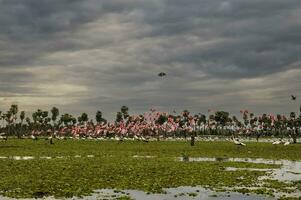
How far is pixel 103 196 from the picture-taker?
27.1 m

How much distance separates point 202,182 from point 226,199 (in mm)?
7526

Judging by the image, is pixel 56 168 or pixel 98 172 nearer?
pixel 98 172

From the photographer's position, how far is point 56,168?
4366cm

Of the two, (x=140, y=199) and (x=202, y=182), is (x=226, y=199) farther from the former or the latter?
(x=202, y=182)

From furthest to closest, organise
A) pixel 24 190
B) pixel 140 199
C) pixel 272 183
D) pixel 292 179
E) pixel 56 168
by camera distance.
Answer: pixel 56 168
pixel 292 179
pixel 272 183
pixel 24 190
pixel 140 199

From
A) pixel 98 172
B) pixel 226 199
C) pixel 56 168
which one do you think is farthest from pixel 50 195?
pixel 56 168

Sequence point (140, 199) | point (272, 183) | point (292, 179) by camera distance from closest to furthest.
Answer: point (140, 199) < point (272, 183) < point (292, 179)

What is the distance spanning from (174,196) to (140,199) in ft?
7.40

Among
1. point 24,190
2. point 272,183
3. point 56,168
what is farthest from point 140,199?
point 56,168

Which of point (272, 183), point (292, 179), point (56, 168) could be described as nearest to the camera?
Result: point (272, 183)

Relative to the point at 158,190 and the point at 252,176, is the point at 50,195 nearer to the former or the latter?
the point at 158,190

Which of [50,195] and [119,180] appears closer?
[50,195]

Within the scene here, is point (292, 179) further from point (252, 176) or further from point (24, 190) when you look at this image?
point (24, 190)

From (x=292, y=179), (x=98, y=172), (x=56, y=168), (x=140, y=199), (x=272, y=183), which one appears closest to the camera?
(x=140, y=199)
